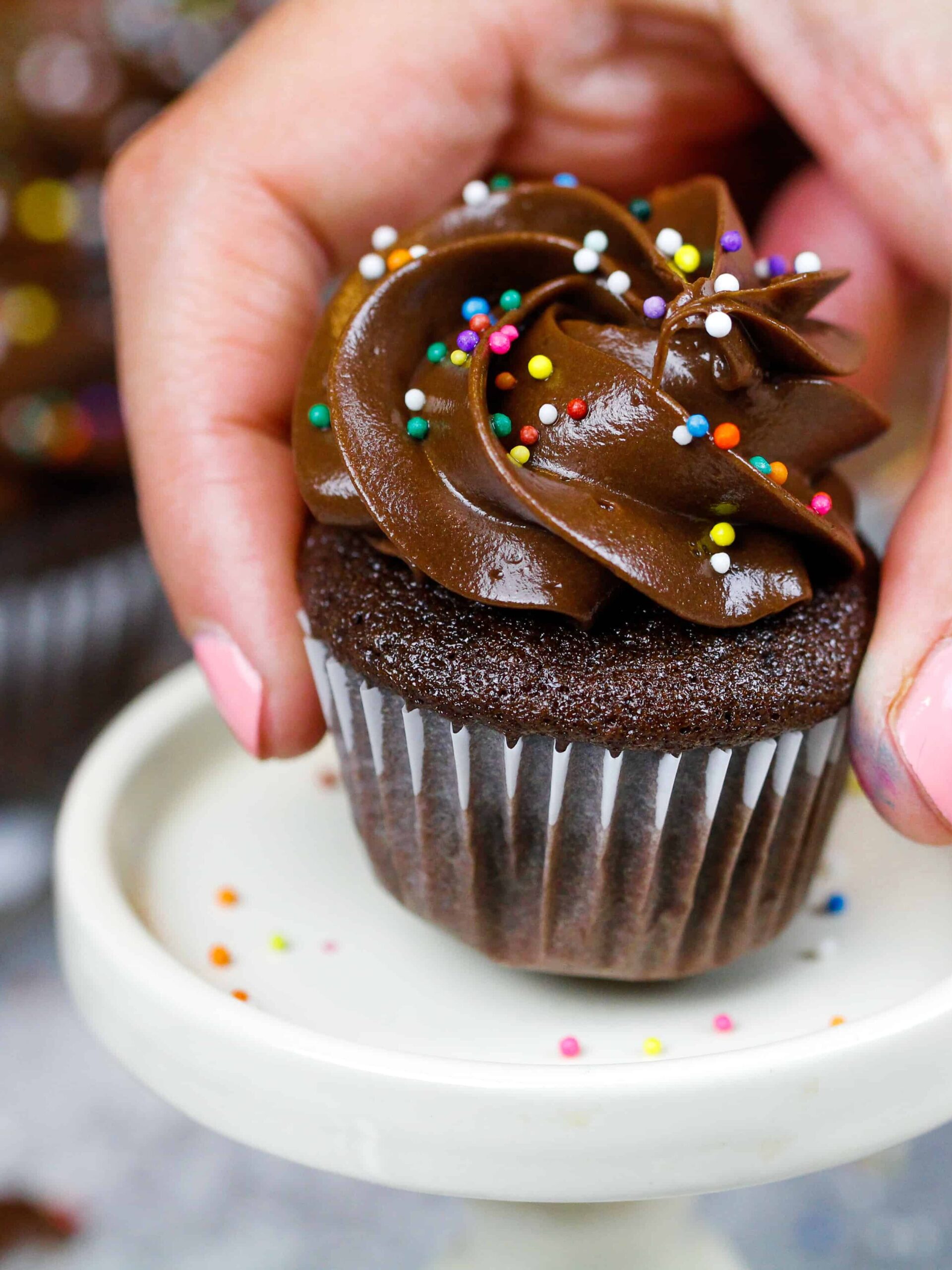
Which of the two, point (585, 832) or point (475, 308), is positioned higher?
point (475, 308)

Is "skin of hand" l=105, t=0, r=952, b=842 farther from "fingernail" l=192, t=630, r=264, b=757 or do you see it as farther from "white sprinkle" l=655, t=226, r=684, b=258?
"white sprinkle" l=655, t=226, r=684, b=258

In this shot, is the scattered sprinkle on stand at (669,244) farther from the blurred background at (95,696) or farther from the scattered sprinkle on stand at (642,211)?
the blurred background at (95,696)

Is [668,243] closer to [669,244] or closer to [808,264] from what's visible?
[669,244]

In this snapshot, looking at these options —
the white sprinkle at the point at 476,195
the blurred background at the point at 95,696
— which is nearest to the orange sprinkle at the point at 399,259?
the white sprinkle at the point at 476,195

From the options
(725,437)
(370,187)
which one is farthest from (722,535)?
(370,187)

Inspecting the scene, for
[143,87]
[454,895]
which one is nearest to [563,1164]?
[454,895]

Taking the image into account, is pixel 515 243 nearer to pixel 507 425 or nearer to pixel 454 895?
pixel 507 425
